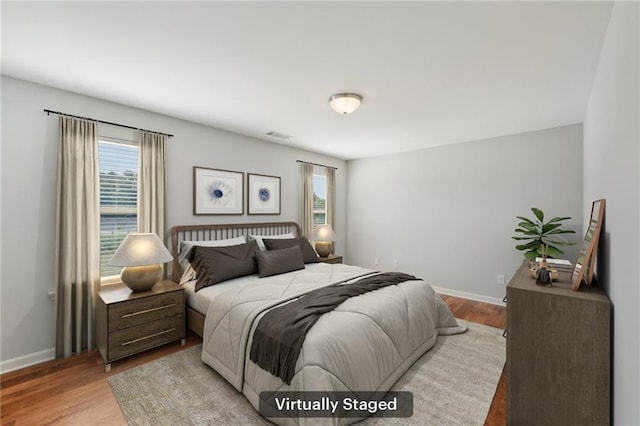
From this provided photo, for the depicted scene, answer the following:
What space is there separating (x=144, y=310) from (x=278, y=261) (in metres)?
1.39

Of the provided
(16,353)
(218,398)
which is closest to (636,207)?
(218,398)

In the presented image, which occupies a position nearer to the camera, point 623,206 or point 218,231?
point 623,206

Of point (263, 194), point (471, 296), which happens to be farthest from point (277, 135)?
point (471, 296)

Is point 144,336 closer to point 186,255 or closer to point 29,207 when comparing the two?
point 186,255

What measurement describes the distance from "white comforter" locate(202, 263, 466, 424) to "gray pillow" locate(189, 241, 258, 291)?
41 cm

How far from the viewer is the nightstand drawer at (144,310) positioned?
2.37 m

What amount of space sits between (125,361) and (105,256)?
42.7 inches

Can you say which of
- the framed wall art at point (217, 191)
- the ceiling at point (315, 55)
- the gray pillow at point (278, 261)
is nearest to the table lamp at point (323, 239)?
the gray pillow at point (278, 261)

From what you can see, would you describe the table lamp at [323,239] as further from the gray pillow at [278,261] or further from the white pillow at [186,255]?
the white pillow at [186,255]

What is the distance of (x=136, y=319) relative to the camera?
2480 millimetres

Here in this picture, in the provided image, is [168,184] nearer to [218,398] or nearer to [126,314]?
[126,314]

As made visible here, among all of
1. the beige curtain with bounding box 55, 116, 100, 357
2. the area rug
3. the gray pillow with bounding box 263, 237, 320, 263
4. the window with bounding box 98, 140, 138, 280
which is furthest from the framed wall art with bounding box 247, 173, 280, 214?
the area rug

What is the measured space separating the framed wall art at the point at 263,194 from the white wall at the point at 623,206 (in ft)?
Answer: 12.3

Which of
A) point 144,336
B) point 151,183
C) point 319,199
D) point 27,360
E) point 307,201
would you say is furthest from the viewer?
point 319,199
